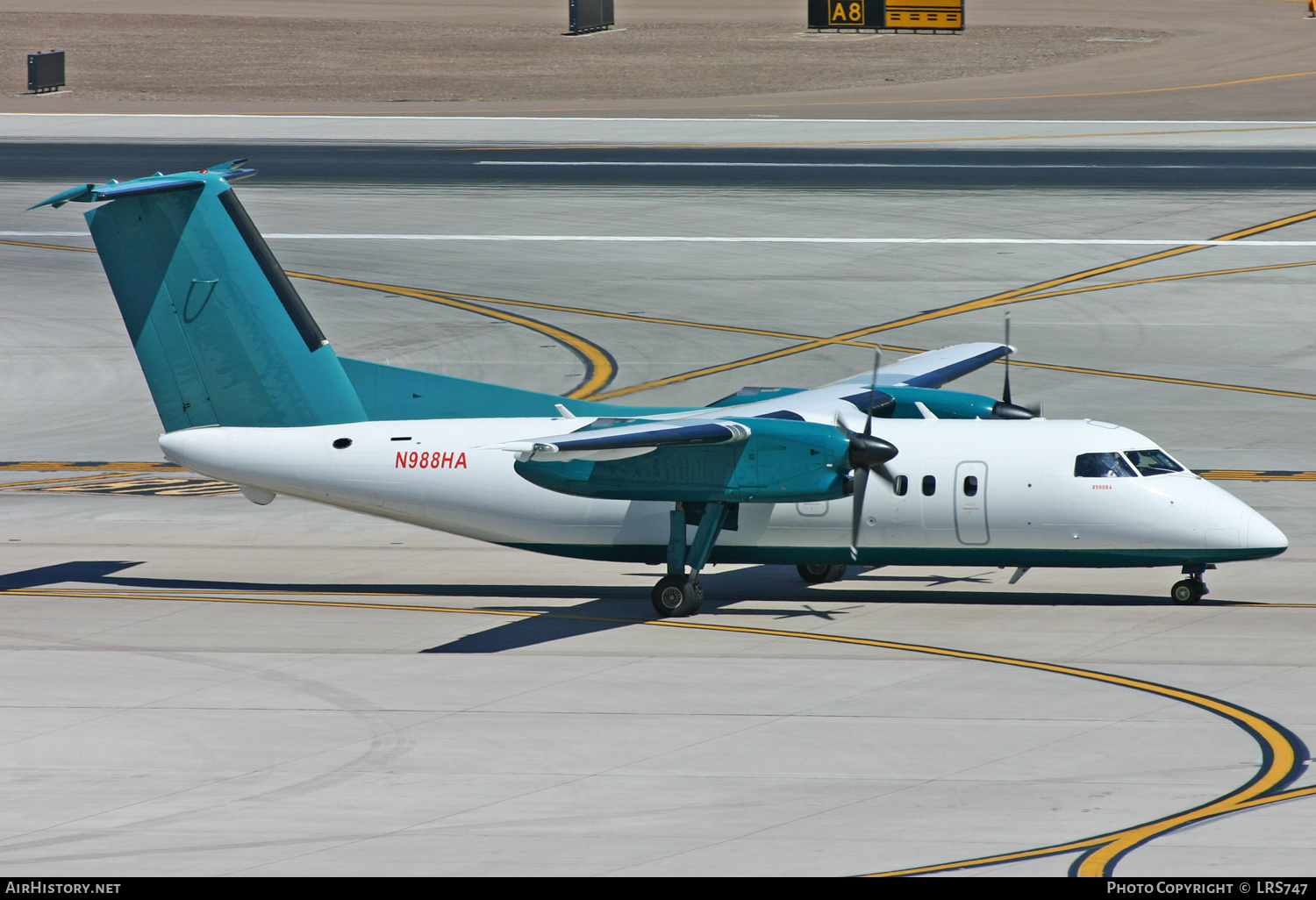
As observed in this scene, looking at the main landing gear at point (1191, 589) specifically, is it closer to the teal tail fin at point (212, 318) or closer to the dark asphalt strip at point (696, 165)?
the teal tail fin at point (212, 318)

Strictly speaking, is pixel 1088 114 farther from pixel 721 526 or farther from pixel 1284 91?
pixel 721 526

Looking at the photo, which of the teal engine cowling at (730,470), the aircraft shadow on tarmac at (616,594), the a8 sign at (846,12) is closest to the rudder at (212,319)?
the aircraft shadow on tarmac at (616,594)

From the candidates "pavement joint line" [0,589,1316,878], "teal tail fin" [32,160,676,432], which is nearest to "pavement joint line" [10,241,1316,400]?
"teal tail fin" [32,160,676,432]

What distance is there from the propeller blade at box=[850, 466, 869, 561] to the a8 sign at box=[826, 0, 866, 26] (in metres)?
76.1

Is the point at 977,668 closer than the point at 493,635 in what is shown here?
Yes

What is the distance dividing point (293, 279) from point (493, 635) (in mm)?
28785

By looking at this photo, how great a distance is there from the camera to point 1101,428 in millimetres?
24297

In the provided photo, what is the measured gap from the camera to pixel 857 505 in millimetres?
23703

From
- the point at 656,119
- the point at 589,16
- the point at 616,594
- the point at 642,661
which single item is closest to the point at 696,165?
the point at 656,119

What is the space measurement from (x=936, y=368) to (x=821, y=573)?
4.97 metres

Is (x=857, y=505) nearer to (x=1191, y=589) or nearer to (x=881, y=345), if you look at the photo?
(x=1191, y=589)

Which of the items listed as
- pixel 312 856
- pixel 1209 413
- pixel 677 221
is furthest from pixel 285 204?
pixel 312 856

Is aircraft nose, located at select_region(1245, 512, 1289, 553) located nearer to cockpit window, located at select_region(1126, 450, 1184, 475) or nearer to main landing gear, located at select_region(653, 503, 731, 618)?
cockpit window, located at select_region(1126, 450, 1184, 475)

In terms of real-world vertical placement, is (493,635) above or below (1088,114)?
below
